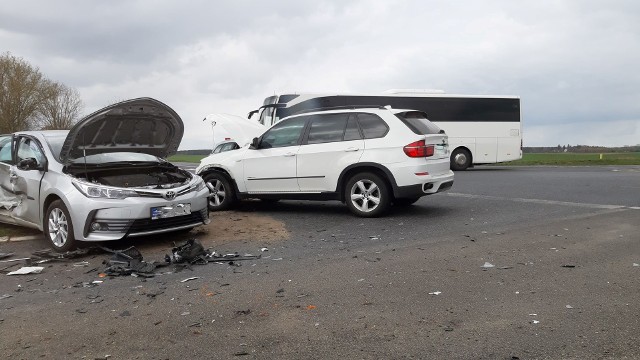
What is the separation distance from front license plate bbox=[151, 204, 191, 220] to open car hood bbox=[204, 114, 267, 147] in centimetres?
566

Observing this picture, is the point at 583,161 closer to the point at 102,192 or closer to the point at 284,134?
the point at 284,134

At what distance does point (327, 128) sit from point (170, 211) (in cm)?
322

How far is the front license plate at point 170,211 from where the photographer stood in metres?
6.30

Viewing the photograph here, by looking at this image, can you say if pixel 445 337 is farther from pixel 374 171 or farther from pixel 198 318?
pixel 374 171

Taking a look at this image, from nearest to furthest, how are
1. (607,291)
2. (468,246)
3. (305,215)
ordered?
(607,291) < (468,246) < (305,215)

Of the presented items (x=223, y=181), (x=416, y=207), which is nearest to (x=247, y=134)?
(x=223, y=181)

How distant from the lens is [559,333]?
335 centimetres

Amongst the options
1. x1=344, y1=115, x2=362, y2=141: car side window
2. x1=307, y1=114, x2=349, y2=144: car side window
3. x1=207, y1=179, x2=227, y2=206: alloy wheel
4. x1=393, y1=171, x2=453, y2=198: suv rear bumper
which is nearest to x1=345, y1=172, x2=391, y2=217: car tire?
x1=393, y1=171, x2=453, y2=198: suv rear bumper

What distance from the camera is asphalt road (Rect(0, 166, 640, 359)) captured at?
326 cm

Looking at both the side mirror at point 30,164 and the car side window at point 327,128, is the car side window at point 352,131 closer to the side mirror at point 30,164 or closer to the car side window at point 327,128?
the car side window at point 327,128

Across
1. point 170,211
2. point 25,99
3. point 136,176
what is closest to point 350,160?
point 170,211

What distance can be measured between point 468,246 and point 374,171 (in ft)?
8.24

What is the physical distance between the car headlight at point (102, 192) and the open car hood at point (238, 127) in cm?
605

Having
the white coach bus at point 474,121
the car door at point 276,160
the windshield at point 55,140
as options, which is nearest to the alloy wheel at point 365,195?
the car door at point 276,160
